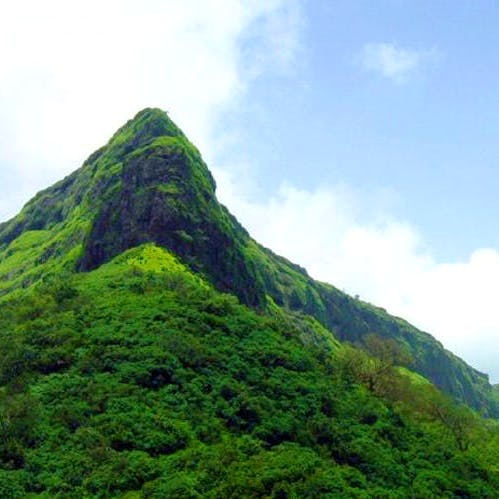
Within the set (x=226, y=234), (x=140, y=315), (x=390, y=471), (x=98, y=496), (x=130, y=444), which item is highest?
(x=226, y=234)

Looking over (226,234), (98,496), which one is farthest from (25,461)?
(226,234)

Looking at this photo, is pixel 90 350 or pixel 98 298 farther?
pixel 98 298

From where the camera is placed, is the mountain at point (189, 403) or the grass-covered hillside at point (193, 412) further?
the mountain at point (189, 403)

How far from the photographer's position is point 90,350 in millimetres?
67562

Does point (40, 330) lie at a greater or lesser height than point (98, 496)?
greater

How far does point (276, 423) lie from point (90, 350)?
749 inches

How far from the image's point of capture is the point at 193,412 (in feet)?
200

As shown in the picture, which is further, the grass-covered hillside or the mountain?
the mountain

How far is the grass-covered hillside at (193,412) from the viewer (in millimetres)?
51625

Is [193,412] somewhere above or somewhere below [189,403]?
below

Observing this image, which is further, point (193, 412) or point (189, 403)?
point (189, 403)

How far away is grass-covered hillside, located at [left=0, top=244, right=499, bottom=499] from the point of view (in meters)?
51.6

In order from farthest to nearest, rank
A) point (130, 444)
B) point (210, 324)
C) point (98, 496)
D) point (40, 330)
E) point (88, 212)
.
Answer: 1. point (88, 212)
2. point (210, 324)
3. point (40, 330)
4. point (130, 444)
5. point (98, 496)

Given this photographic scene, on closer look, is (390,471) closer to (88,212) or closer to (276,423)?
(276,423)
